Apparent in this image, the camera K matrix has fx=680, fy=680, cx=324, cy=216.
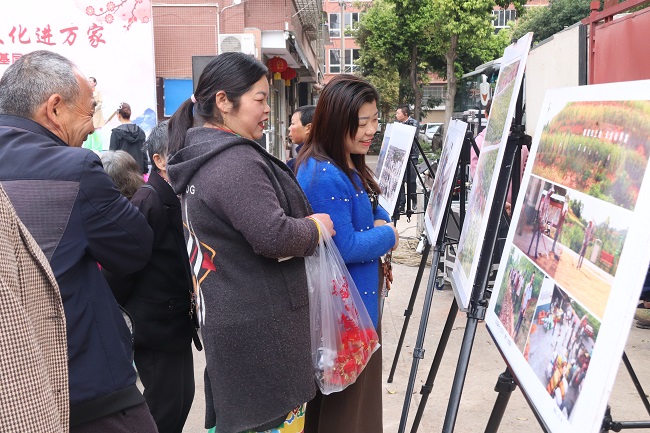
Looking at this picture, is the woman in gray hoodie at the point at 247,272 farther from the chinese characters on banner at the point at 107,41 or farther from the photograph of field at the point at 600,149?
the chinese characters on banner at the point at 107,41

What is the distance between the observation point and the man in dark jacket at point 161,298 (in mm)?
2648

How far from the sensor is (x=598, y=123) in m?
1.42

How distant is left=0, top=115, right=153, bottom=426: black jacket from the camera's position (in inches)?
72.2

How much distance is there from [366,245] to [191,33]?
37.8ft

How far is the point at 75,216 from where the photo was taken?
6.18ft

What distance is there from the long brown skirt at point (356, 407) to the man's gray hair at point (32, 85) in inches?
58.0

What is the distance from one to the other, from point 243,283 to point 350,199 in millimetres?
695

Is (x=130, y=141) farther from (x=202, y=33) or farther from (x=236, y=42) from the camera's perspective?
(x=202, y=33)

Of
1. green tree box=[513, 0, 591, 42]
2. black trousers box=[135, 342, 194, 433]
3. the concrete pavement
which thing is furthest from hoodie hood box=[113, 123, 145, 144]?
green tree box=[513, 0, 591, 42]

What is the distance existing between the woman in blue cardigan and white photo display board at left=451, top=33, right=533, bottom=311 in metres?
0.32

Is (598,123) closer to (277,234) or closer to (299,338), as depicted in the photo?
(277,234)

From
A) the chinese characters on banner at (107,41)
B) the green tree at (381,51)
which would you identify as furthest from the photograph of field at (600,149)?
the green tree at (381,51)

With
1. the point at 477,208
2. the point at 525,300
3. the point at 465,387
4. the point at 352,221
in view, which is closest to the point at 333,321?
the point at 352,221

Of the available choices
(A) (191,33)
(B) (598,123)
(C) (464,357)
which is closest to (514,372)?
(C) (464,357)
